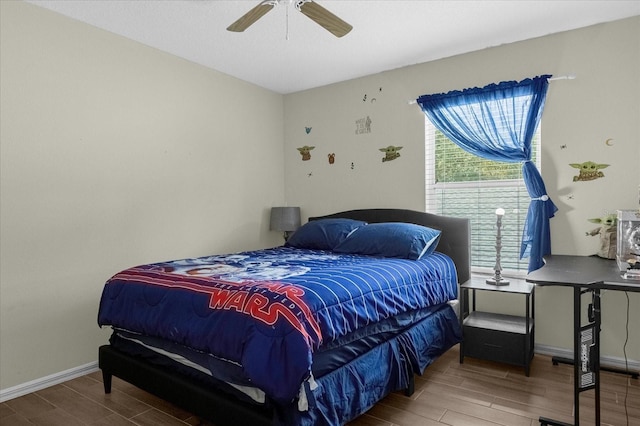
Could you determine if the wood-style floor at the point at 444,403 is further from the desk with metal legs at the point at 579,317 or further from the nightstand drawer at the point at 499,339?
the desk with metal legs at the point at 579,317

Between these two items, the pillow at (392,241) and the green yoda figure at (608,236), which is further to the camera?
the pillow at (392,241)

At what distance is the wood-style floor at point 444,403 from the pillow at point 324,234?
52.1 inches

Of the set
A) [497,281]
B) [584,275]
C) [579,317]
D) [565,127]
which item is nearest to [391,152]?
[565,127]

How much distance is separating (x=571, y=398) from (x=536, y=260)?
1004 millimetres

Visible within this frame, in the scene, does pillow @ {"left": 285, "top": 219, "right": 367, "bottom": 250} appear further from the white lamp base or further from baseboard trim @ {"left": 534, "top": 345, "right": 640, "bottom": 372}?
baseboard trim @ {"left": 534, "top": 345, "right": 640, "bottom": 372}

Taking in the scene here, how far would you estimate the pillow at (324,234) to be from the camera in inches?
140

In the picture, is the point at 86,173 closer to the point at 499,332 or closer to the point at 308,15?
the point at 308,15

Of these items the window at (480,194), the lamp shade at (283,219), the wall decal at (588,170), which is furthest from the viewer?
the lamp shade at (283,219)

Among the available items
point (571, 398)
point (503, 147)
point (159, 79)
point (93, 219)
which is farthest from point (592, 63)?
point (93, 219)

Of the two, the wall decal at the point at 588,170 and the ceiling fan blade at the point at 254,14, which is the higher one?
the ceiling fan blade at the point at 254,14

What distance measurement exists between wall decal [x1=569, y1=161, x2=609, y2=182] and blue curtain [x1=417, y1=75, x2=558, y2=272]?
0.86ft

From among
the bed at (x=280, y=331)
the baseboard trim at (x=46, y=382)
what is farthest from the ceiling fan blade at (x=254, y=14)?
the baseboard trim at (x=46, y=382)

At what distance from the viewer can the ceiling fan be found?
2189 millimetres

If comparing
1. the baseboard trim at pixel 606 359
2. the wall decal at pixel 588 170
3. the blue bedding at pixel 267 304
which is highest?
the wall decal at pixel 588 170
